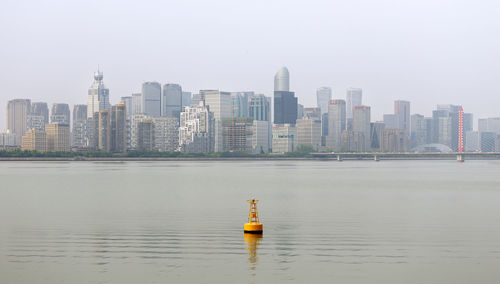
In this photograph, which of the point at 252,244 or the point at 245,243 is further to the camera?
the point at 245,243

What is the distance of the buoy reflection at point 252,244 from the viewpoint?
81.8 feet

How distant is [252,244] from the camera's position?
28.5 metres

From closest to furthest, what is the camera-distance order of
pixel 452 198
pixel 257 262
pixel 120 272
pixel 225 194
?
pixel 120 272
pixel 257 262
pixel 452 198
pixel 225 194

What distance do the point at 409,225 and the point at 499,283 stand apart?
15609 millimetres

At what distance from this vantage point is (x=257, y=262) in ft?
79.3

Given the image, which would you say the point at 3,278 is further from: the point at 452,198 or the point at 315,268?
the point at 452,198

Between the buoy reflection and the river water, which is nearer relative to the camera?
the river water

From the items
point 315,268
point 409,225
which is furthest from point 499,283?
point 409,225

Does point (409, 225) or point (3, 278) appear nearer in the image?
point (3, 278)

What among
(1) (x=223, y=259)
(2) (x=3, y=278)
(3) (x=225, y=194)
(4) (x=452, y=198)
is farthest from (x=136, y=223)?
(4) (x=452, y=198)

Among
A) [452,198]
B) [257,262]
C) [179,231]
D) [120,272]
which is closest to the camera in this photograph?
[120,272]

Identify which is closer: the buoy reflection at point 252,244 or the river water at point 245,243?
the river water at point 245,243

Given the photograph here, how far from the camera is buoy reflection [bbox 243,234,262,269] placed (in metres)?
24.9

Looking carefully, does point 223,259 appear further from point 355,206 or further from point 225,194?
point 225,194
